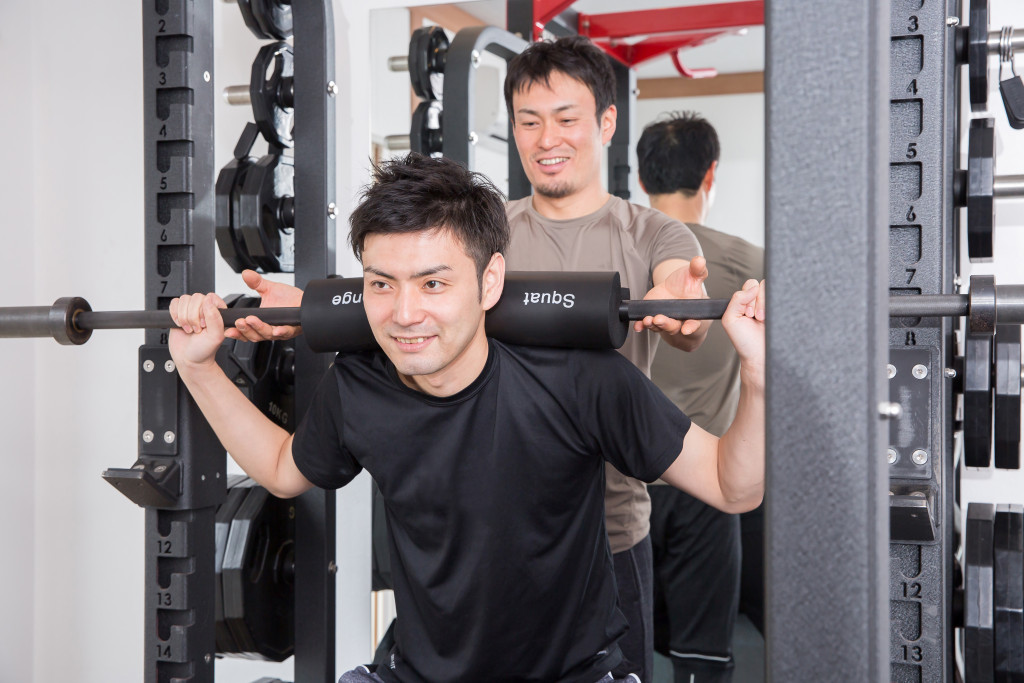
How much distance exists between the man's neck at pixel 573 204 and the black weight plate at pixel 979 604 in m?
0.92

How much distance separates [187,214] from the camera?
1.74 metres

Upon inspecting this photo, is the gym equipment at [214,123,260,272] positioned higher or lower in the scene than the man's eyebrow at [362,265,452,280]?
higher

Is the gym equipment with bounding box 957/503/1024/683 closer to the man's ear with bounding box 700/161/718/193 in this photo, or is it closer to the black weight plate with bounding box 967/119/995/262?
the black weight plate with bounding box 967/119/995/262

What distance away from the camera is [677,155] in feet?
8.94

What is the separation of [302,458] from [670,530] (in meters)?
1.55

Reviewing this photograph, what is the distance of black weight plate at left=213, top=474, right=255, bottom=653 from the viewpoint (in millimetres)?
1933

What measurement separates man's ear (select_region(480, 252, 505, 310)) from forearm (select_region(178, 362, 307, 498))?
48cm

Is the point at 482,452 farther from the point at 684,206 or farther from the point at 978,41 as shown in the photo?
the point at 684,206

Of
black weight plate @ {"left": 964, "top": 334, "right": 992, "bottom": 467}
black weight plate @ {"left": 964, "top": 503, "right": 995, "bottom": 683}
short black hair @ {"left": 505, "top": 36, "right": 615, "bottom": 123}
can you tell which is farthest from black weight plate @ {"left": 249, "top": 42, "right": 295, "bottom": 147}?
black weight plate @ {"left": 964, "top": 503, "right": 995, "bottom": 683}

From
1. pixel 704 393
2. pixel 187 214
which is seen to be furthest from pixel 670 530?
pixel 187 214

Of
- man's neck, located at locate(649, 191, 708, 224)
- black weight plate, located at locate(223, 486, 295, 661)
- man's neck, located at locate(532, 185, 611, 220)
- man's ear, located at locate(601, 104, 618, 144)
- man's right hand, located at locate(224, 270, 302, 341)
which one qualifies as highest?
man's ear, located at locate(601, 104, 618, 144)

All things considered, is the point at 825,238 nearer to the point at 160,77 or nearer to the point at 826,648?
the point at 826,648

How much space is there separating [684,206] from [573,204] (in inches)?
40.1

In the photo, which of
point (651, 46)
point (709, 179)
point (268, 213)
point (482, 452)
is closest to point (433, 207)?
point (482, 452)
